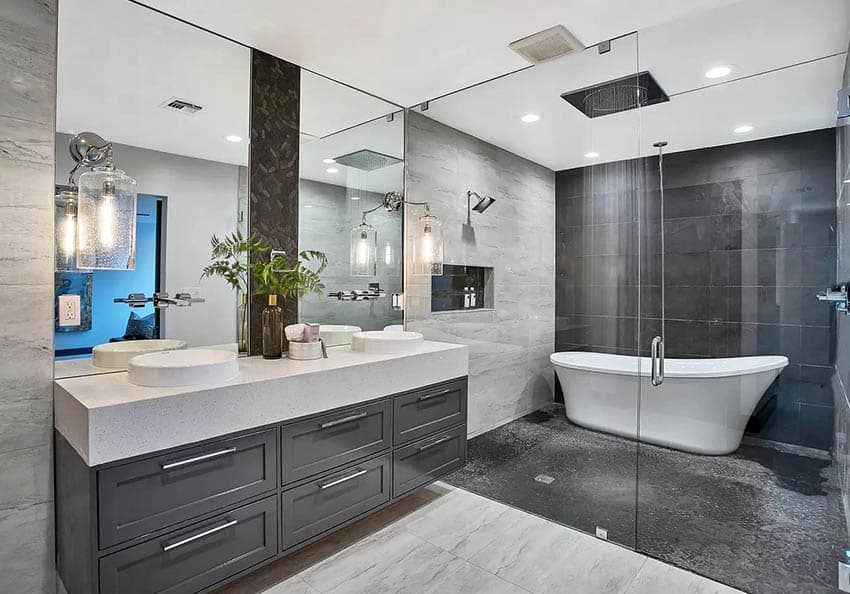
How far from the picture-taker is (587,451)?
279 cm

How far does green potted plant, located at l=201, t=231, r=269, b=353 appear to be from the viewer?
8.20ft

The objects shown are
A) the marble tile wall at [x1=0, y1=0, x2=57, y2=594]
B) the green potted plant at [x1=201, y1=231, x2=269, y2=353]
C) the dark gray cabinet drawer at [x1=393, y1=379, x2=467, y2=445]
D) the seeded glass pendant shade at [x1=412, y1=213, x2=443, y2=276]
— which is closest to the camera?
the marble tile wall at [x1=0, y1=0, x2=57, y2=594]

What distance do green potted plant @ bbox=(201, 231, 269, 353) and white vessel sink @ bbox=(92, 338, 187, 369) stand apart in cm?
35

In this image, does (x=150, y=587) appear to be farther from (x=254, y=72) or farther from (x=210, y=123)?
(x=254, y=72)

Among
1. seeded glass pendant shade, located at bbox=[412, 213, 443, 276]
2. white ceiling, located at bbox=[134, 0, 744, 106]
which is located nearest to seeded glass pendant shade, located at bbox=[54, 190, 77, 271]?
white ceiling, located at bbox=[134, 0, 744, 106]

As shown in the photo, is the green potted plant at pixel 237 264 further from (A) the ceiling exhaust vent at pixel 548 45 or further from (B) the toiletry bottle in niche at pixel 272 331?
(A) the ceiling exhaust vent at pixel 548 45

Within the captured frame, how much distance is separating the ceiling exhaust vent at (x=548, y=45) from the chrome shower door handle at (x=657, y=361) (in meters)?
1.63

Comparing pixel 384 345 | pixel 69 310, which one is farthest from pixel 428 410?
pixel 69 310

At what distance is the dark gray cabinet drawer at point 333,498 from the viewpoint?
2.12 metres

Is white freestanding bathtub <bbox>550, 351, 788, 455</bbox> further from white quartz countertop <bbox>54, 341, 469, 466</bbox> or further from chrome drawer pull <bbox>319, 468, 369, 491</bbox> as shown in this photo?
chrome drawer pull <bbox>319, 468, 369, 491</bbox>

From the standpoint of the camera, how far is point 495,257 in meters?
3.30

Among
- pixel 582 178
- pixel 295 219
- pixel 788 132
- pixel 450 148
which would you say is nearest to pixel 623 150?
pixel 582 178

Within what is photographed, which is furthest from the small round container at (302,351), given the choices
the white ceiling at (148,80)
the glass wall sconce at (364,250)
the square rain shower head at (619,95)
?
the square rain shower head at (619,95)

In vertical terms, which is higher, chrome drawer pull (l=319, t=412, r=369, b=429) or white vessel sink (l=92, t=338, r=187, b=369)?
white vessel sink (l=92, t=338, r=187, b=369)
